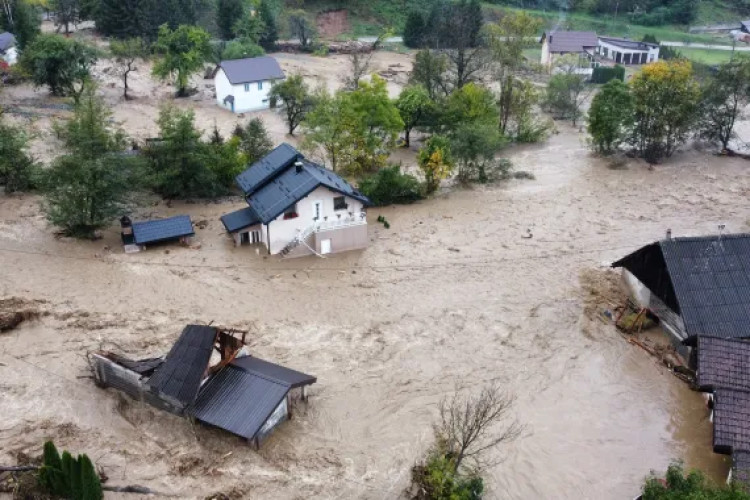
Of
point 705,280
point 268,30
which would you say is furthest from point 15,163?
point 268,30

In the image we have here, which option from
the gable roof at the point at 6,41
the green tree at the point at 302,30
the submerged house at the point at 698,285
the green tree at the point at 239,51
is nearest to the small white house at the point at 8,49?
the gable roof at the point at 6,41

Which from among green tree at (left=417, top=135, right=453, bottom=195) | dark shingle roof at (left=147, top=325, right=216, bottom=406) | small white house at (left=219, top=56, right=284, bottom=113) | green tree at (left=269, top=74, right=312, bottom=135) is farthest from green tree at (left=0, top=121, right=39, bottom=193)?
green tree at (left=417, top=135, right=453, bottom=195)

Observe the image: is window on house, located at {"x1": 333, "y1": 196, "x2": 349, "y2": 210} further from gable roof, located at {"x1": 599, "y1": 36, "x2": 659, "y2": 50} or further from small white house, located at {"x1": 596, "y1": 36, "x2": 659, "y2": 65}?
gable roof, located at {"x1": 599, "y1": 36, "x2": 659, "y2": 50}

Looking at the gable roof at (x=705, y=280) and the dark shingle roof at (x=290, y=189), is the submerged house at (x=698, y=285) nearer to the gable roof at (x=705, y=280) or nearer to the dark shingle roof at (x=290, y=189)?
the gable roof at (x=705, y=280)

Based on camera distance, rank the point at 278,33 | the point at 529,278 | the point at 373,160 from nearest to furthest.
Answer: the point at 529,278
the point at 373,160
the point at 278,33

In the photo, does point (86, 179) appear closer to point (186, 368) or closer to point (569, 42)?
point (186, 368)

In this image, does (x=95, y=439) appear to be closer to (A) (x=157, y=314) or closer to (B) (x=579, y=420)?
(A) (x=157, y=314)

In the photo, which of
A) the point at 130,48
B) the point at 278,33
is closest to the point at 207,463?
the point at 130,48
